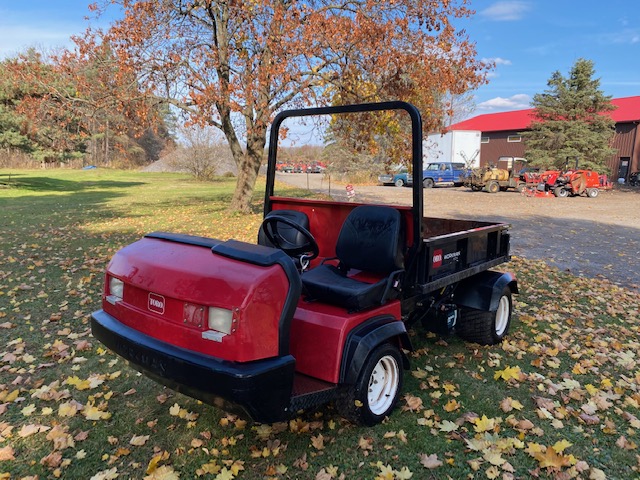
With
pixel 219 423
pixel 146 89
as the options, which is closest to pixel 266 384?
pixel 219 423

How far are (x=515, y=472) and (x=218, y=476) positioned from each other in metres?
1.70

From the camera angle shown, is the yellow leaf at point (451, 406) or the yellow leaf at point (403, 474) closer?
the yellow leaf at point (403, 474)

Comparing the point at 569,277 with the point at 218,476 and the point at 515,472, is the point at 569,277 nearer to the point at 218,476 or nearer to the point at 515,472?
the point at 515,472

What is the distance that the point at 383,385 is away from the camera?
3.16m

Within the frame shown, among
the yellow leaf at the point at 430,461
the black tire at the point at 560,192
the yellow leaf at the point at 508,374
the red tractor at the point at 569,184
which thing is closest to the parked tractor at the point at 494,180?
the red tractor at the point at 569,184

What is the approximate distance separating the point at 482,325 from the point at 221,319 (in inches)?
112

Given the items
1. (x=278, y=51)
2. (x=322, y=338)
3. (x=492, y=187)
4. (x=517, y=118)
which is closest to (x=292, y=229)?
(x=322, y=338)

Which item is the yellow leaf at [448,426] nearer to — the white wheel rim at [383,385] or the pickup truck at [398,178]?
the white wheel rim at [383,385]

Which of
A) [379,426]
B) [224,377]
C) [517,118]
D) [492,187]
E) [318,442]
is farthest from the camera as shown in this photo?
[517,118]

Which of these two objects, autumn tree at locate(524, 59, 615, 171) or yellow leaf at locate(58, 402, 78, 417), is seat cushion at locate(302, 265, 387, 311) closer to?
yellow leaf at locate(58, 402, 78, 417)

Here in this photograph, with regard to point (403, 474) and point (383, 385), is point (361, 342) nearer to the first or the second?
point (383, 385)

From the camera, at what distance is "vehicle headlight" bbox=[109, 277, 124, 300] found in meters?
2.76

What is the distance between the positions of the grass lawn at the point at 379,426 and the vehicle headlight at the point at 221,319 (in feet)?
3.11

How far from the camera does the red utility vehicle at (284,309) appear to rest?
7.36 feet
